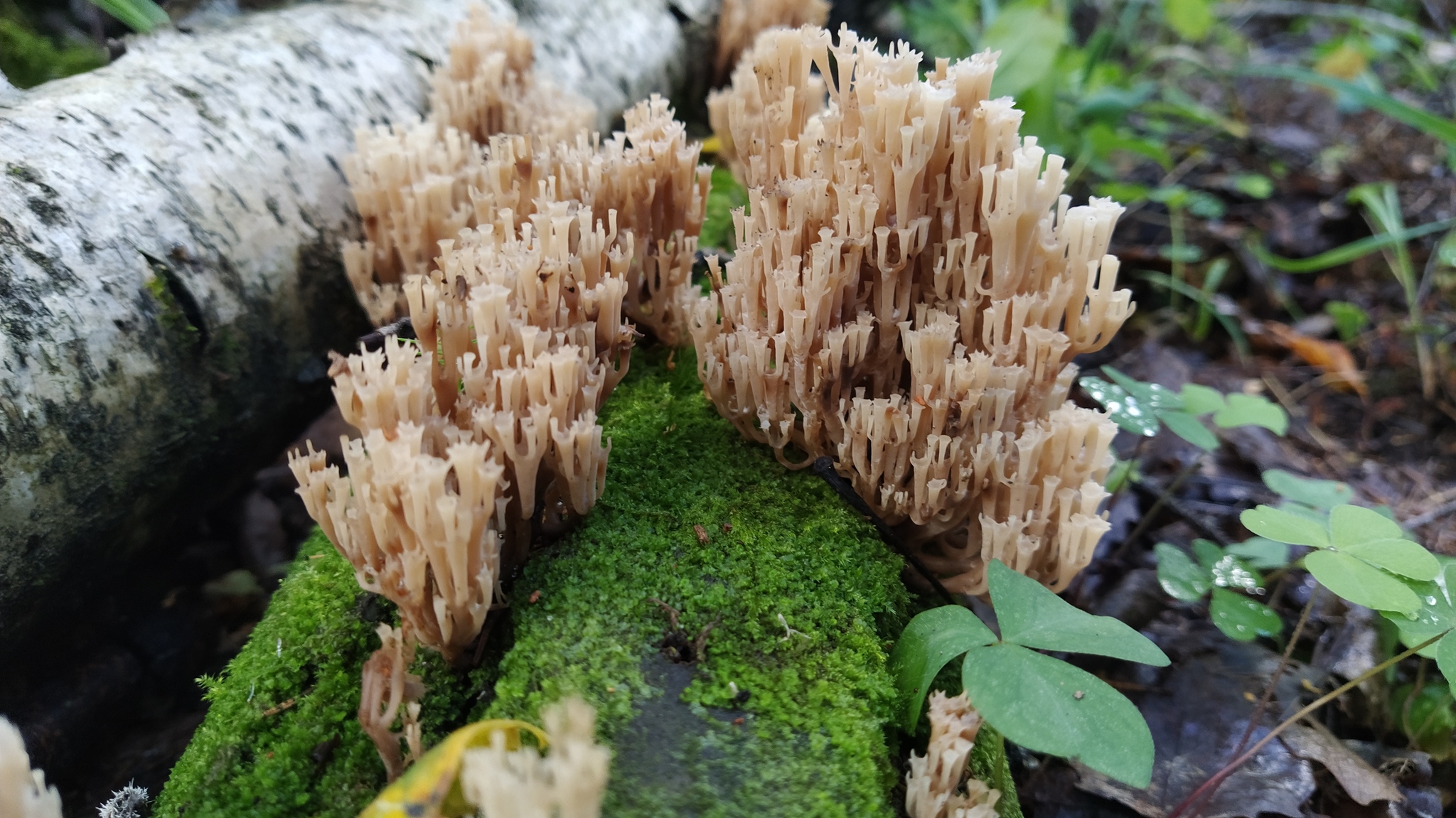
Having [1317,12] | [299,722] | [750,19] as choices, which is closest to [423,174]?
[299,722]

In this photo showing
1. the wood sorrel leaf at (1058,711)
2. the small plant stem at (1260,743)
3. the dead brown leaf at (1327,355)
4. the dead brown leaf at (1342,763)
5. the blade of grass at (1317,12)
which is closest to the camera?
the wood sorrel leaf at (1058,711)

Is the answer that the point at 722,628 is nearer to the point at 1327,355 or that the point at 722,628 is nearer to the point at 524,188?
the point at 524,188

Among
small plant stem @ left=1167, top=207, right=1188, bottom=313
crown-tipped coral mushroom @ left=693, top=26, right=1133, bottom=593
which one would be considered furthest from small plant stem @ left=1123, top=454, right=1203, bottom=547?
small plant stem @ left=1167, top=207, right=1188, bottom=313

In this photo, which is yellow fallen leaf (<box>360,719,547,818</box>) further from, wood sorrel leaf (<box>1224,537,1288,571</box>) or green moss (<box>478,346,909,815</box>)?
wood sorrel leaf (<box>1224,537,1288,571</box>)

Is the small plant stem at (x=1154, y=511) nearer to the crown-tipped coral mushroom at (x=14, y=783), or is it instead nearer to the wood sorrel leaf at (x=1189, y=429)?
A: the wood sorrel leaf at (x=1189, y=429)

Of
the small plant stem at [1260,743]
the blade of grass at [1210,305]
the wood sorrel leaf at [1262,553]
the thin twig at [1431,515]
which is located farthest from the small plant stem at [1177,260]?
the small plant stem at [1260,743]
